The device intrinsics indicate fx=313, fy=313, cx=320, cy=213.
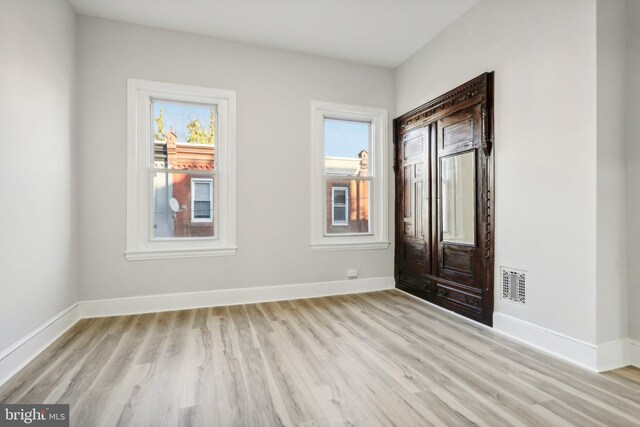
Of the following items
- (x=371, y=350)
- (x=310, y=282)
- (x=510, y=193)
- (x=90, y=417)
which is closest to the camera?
(x=90, y=417)

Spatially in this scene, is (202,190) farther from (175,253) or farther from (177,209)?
(175,253)

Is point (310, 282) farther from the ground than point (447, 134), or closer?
closer

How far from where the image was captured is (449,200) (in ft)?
11.0

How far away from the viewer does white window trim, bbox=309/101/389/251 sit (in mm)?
4008

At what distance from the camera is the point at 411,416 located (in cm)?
162

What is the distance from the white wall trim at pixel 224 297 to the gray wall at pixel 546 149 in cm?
178

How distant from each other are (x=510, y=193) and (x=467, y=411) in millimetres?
1827

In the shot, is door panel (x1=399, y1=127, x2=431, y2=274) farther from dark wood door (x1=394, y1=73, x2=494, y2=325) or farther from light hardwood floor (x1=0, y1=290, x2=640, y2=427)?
light hardwood floor (x1=0, y1=290, x2=640, y2=427)

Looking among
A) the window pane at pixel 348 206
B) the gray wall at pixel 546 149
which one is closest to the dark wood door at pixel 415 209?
the window pane at pixel 348 206

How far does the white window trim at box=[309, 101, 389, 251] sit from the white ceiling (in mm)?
767

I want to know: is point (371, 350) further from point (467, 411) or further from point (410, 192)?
point (410, 192)

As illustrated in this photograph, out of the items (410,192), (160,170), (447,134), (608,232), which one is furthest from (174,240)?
(608,232)

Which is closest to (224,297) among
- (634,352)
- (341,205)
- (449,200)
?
(341,205)

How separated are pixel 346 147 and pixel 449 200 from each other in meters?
1.57
